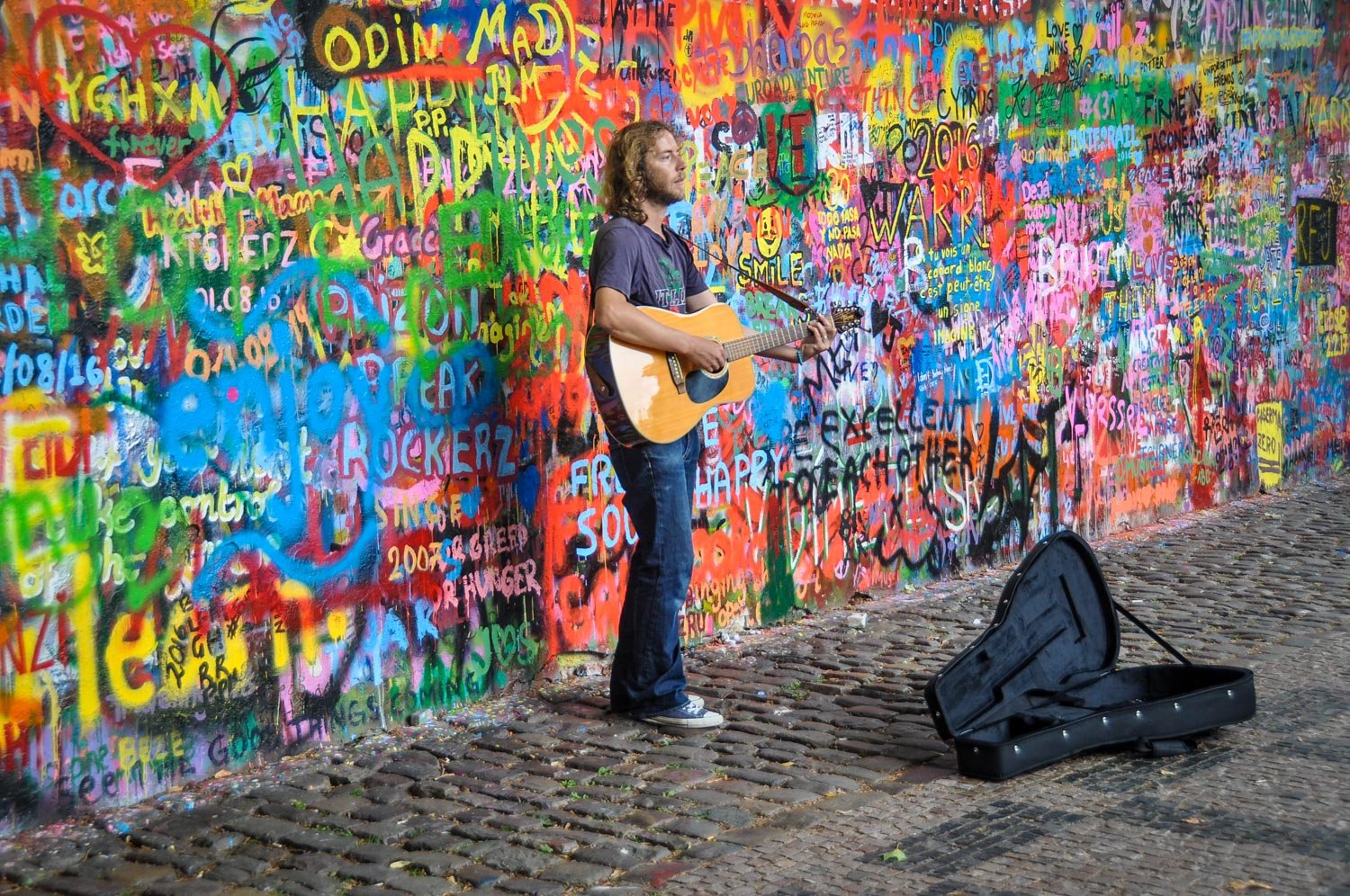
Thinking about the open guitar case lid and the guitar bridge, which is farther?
the guitar bridge

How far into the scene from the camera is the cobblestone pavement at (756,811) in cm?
434

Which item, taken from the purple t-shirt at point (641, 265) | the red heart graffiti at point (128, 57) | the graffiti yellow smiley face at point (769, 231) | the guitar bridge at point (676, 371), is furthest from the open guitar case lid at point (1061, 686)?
the red heart graffiti at point (128, 57)

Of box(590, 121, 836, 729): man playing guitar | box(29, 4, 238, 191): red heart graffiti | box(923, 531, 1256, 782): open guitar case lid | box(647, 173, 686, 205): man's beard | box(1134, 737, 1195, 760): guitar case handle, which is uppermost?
box(29, 4, 238, 191): red heart graffiti

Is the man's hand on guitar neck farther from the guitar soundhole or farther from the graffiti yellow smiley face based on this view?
the graffiti yellow smiley face

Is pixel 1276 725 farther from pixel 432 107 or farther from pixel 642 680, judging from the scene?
pixel 432 107

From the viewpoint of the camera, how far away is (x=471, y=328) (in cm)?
611

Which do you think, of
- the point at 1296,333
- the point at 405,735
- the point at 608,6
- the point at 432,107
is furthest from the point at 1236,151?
the point at 405,735

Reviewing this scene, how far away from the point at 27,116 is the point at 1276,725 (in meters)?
4.70

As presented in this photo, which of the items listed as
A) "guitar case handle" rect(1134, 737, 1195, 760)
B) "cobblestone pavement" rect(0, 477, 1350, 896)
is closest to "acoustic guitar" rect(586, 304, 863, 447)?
"cobblestone pavement" rect(0, 477, 1350, 896)

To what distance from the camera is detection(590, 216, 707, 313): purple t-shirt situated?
5.69 meters

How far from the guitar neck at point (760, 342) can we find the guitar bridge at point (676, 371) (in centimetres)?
20

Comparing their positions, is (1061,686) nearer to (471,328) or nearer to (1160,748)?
(1160,748)

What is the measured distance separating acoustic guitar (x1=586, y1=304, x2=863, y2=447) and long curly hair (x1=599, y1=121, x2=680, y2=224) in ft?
1.39

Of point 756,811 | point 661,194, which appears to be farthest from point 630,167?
point 756,811
